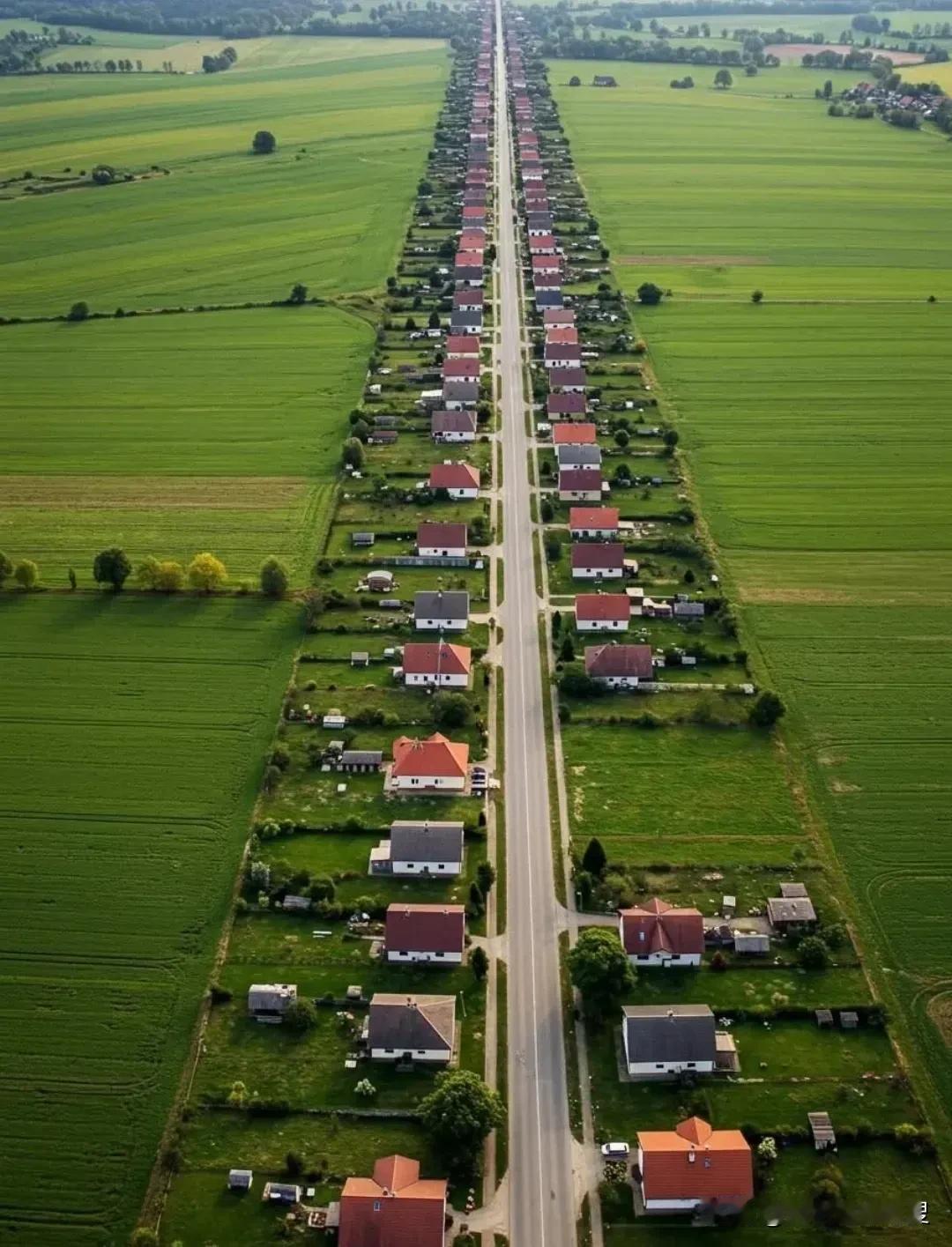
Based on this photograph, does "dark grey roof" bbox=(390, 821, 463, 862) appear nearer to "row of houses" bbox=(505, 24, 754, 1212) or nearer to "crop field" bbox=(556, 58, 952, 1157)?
"row of houses" bbox=(505, 24, 754, 1212)

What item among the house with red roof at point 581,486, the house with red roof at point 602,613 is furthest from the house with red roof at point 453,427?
the house with red roof at point 602,613

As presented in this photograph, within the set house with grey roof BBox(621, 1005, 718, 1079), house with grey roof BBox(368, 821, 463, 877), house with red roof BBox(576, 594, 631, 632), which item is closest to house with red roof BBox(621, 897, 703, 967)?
house with grey roof BBox(621, 1005, 718, 1079)

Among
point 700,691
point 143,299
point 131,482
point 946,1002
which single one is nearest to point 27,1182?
point 946,1002

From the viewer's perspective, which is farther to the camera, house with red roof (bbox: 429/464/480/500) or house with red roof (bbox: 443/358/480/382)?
house with red roof (bbox: 443/358/480/382)

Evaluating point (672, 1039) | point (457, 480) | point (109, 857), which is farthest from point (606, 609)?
point (109, 857)

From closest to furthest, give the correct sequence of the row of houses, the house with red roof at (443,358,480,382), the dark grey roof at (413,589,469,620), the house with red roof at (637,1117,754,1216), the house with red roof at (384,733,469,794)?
the house with red roof at (637,1117,754,1216), the row of houses, the house with red roof at (384,733,469,794), the dark grey roof at (413,589,469,620), the house with red roof at (443,358,480,382)

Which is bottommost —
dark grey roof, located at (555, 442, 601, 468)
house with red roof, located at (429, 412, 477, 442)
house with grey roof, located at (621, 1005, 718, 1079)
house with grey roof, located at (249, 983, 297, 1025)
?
house with grey roof, located at (621, 1005, 718, 1079)

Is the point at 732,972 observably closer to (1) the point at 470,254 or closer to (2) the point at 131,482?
(2) the point at 131,482

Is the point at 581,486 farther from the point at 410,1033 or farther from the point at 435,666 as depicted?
the point at 410,1033
